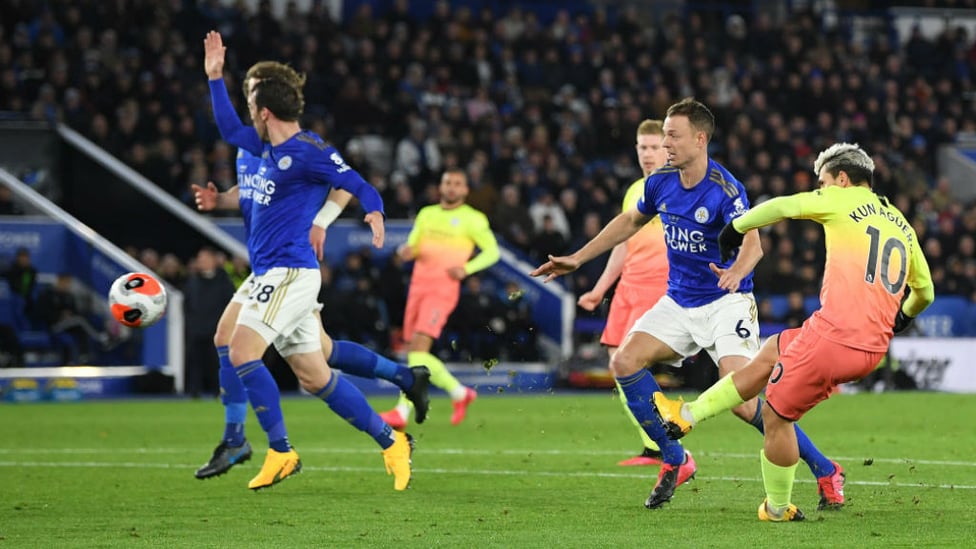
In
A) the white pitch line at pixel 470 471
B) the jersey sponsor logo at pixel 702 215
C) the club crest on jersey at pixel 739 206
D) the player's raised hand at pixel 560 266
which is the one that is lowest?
the white pitch line at pixel 470 471

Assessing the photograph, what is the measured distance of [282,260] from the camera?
9297mm

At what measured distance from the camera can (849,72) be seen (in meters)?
31.0

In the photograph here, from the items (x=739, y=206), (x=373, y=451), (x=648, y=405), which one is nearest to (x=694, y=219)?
(x=739, y=206)

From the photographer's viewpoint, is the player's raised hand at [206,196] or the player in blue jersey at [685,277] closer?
the player in blue jersey at [685,277]

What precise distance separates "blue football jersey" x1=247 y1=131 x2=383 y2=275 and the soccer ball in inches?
36.2

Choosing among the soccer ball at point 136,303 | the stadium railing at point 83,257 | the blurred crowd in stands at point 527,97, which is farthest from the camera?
the blurred crowd in stands at point 527,97

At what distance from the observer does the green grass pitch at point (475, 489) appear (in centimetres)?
744

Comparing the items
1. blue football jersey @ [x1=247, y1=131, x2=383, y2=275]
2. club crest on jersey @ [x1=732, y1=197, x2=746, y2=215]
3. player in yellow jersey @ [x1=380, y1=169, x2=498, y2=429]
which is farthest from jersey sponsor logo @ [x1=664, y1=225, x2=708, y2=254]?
player in yellow jersey @ [x1=380, y1=169, x2=498, y2=429]

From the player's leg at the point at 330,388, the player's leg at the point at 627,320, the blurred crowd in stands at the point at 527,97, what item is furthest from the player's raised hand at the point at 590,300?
the blurred crowd in stands at the point at 527,97

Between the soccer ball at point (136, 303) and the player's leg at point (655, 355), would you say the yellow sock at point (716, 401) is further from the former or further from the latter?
the soccer ball at point (136, 303)

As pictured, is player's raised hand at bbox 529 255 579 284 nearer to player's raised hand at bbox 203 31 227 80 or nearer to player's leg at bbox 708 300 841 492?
player's leg at bbox 708 300 841 492

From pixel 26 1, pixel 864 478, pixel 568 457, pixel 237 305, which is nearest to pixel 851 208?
pixel 864 478

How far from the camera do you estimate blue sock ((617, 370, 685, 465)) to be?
8.71m

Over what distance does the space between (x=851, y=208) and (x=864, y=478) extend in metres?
3.02
